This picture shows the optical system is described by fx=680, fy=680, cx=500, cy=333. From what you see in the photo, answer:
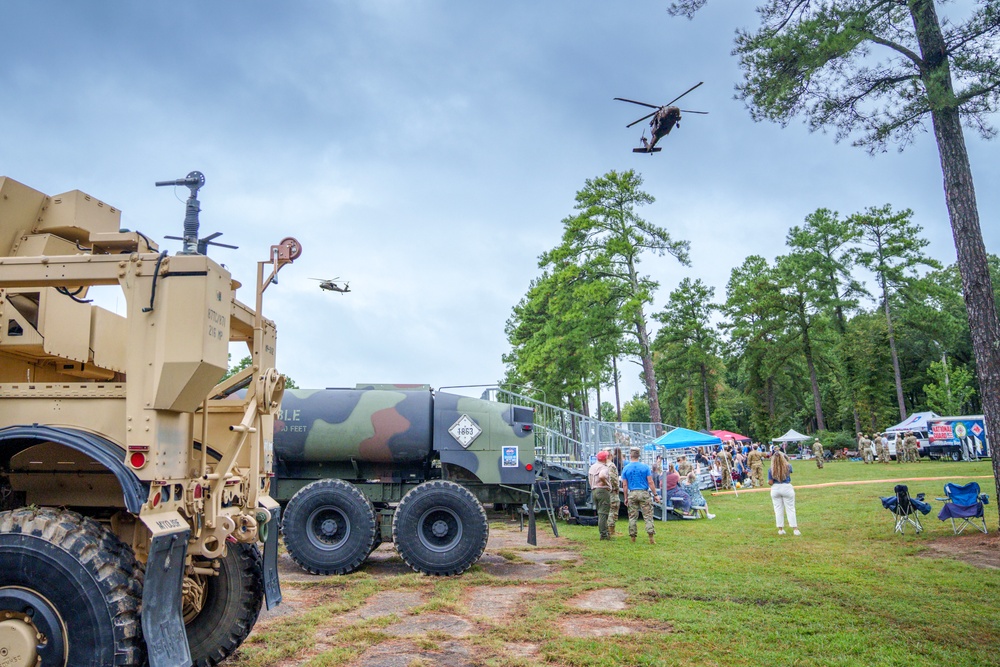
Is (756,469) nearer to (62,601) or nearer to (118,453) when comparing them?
(118,453)

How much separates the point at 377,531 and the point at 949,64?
38.0 ft

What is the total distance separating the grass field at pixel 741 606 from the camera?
543cm

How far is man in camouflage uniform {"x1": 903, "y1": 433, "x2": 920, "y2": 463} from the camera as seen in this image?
3525 cm

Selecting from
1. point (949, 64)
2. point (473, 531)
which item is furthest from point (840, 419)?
point (473, 531)

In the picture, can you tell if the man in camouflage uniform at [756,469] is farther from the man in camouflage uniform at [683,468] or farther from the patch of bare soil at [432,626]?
the patch of bare soil at [432,626]

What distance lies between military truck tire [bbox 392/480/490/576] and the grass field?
0.27m

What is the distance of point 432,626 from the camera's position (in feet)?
21.4

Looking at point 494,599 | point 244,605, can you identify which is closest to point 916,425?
point 494,599

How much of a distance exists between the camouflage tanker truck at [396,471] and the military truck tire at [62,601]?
5.92 metres

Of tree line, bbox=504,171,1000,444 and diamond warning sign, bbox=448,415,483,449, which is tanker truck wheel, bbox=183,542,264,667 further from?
tree line, bbox=504,171,1000,444

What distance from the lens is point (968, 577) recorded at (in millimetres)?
8258

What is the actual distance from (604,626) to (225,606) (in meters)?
3.42

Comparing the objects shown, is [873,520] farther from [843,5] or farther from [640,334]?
[640,334]

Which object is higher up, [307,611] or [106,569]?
[106,569]
